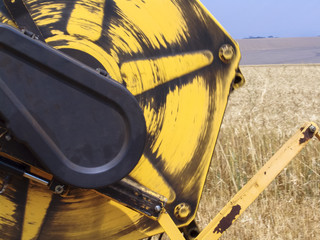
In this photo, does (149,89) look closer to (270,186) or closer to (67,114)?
(67,114)

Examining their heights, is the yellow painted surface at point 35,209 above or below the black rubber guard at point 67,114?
below

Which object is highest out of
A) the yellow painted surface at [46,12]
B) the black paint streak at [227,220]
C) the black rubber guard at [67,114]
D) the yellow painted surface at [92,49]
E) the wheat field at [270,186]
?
the yellow painted surface at [46,12]

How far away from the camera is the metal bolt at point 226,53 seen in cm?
211

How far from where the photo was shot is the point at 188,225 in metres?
2.29

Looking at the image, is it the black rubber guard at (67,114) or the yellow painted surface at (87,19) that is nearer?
the black rubber guard at (67,114)

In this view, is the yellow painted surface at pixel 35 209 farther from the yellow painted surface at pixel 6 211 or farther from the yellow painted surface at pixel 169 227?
the yellow painted surface at pixel 169 227

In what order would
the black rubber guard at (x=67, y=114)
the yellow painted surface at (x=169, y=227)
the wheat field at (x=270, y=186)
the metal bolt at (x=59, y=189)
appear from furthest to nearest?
the wheat field at (x=270, y=186) → the yellow painted surface at (x=169, y=227) → the metal bolt at (x=59, y=189) → the black rubber guard at (x=67, y=114)

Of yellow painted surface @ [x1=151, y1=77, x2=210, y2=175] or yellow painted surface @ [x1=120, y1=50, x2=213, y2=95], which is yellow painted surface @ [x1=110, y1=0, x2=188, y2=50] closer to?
yellow painted surface @ [x1=120, y1=50, x2=213, y2=95]

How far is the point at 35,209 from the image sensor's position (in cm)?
189

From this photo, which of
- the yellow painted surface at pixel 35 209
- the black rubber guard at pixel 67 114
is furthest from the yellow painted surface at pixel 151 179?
the yellow painted surface at pixel 35 209

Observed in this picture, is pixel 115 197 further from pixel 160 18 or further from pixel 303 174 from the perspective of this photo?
pixel 303 174

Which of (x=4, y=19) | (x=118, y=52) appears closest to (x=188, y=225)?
(x=118, y=52)

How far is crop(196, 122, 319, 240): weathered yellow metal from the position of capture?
199 centimetres

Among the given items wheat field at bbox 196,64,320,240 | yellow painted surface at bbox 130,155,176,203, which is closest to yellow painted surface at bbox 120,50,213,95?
yellow painted surface at bbox 130,155,176,203
